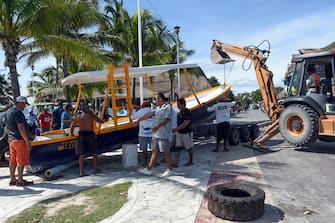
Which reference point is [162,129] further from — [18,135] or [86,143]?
[18,135]

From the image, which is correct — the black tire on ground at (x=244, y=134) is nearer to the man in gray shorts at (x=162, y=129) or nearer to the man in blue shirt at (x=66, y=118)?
the man in gray shorts at (x=162, y=129)

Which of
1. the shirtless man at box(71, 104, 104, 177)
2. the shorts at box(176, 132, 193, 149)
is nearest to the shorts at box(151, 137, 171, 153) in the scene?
the shorts at box(176, 132, 193, 149)

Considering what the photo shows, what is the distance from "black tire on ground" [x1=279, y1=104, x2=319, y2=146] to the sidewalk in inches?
49.1

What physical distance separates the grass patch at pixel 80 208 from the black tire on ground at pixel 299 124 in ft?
17.2

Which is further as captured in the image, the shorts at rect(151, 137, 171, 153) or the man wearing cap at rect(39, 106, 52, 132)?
the man wearing cap at rect(39, 106, 52, 132)

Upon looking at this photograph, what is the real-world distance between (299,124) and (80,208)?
6.44 meters

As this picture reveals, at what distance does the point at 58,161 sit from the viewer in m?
7.38

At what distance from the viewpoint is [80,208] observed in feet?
16.1

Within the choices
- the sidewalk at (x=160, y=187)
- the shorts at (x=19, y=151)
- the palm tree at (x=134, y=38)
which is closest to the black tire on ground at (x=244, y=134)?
the sidewalk at (x=160, y=187)

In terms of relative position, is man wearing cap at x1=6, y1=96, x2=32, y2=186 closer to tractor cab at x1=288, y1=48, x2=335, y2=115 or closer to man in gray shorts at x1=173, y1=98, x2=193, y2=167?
man in gray shorts at x1=173, y1=98, x2=193, y2=167

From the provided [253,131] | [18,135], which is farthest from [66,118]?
[253,131]

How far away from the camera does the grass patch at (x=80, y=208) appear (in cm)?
453

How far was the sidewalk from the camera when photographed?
455 cm

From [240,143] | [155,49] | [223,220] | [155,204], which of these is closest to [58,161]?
[155,204]
